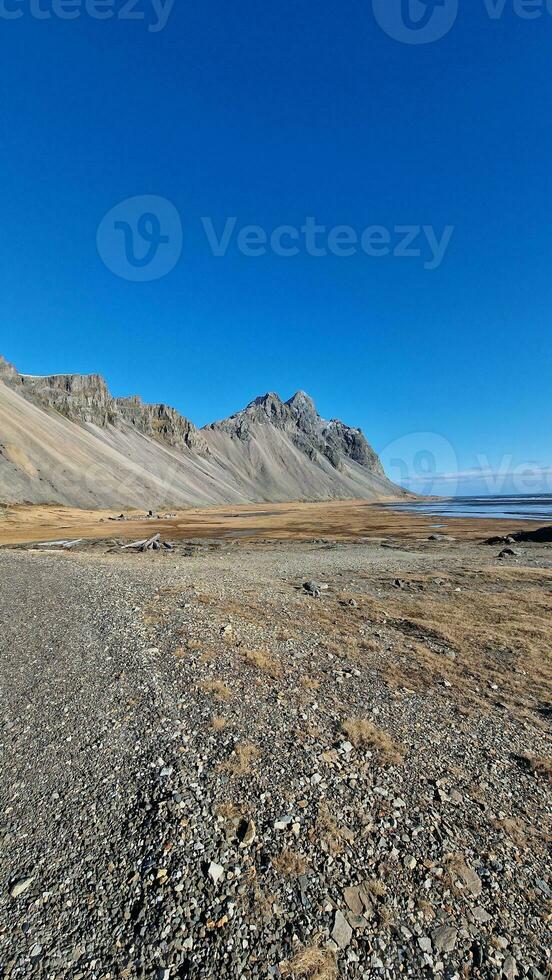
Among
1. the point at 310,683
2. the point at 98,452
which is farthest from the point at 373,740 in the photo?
the point at 98,452

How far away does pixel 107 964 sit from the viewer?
383 cm

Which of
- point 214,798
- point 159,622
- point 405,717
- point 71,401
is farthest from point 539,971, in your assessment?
point 71,401

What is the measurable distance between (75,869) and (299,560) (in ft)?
90.9

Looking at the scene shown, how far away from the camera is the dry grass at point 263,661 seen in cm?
1052

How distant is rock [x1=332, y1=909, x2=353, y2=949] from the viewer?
13.4 feet

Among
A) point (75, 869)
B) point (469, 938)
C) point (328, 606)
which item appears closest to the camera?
point (469, 938)

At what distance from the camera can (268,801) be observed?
5.93m

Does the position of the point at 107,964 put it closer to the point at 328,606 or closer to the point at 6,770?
the point at 6,770

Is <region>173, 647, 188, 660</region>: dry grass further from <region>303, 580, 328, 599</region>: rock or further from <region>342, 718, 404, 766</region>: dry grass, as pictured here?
<region>303, 580, 328, 599</region>: rock

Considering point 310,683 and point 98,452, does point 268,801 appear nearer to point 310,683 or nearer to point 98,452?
point 310,683

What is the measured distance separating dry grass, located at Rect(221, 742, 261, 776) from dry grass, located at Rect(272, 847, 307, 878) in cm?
153

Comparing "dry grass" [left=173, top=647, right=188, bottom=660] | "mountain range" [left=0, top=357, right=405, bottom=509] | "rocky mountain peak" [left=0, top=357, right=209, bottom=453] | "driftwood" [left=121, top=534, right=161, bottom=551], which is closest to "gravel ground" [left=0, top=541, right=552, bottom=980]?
"dry grass" [left=173, top=647, right=188, bottom=660]

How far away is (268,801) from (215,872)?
1339mm

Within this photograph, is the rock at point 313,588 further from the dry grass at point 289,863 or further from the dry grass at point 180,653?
the dry grass at point 289,863
